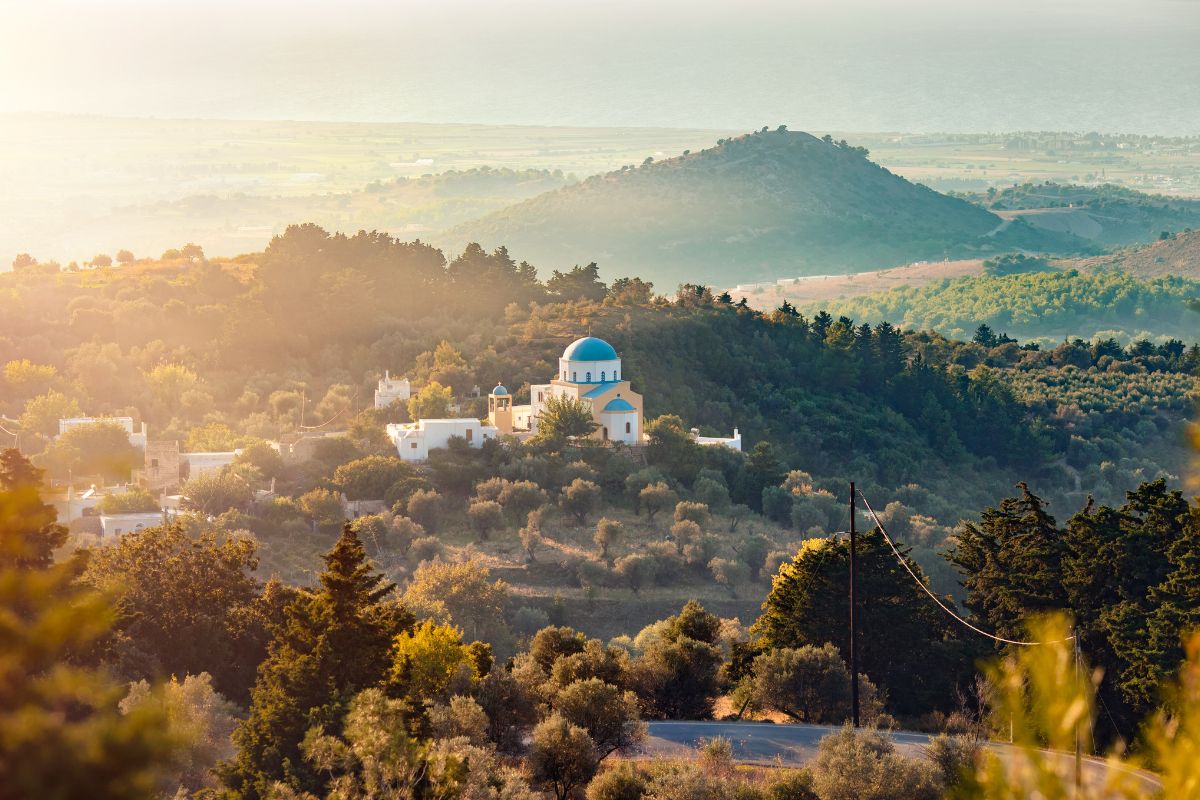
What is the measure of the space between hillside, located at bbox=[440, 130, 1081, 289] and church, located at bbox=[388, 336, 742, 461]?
116776mm

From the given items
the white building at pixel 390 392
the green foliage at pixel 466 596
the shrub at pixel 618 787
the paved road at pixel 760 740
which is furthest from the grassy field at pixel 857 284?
the shrub at pixel 618 787

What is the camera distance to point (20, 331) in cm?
6788

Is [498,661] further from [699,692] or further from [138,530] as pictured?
[138,530]

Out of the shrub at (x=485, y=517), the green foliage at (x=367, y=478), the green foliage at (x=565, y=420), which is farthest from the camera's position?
the green foliage at (x=565, y=420)

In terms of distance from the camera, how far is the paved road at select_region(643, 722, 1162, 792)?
2564 cm

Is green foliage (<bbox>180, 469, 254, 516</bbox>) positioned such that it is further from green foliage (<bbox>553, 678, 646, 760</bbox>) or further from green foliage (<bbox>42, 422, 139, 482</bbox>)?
green foliage (<bbox>553, 678, 646, 760</bbox>)

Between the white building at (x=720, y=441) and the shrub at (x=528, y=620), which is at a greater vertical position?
the white building at (x=720, y=441)

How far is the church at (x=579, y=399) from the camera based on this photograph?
170 ft

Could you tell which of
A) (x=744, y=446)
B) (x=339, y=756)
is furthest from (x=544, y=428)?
(x=339, y=756)

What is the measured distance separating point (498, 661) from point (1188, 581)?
14.7 metres

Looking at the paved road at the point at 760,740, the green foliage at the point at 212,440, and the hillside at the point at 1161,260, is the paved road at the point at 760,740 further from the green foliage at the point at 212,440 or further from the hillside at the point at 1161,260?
the hillside at the point at 1161,260

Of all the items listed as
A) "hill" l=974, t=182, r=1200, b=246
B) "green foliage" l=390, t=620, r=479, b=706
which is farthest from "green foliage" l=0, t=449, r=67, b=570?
"hill" l=974, t=182, r=1200, b=246

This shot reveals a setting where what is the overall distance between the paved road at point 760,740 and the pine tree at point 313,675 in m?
4.70

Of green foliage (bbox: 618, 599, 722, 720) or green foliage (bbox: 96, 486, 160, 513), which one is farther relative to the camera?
green foliage (bbox: 96, 486, 160, 513)
